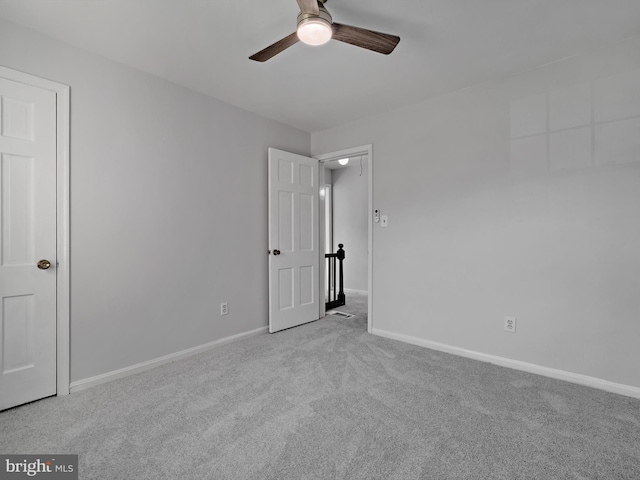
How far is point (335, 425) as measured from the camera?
1857mm

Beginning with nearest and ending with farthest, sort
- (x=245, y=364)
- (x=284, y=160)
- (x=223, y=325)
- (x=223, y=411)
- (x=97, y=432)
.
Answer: (x=97, y=432) < (x=223, y=411) < (x=245, y=364) < (x=223, y=325) < (x=284, y=160)

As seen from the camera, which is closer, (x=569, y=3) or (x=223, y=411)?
(x=569, y=3)

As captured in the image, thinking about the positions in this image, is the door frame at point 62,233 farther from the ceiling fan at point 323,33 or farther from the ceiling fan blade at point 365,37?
the ceiling fan blade at point 365,37

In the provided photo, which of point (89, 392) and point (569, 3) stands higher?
point (569, 3)

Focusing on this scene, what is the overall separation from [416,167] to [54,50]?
9.94ft

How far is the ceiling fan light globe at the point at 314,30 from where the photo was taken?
1636mm

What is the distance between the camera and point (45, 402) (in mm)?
2115

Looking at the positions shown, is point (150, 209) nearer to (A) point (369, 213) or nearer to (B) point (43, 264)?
(B) point (43, 264)

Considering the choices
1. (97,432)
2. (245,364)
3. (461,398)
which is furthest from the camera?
(245,364)

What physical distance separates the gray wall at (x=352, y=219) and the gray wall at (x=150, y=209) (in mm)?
3009

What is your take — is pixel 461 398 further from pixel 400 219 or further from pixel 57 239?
pixel 57 239

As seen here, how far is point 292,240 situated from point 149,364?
188 cm

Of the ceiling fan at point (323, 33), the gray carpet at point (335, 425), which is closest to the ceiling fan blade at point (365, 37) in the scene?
the ceiling fan at point (323, 33)

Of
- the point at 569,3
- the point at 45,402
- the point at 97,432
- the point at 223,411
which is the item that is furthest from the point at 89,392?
the point at 569,3
